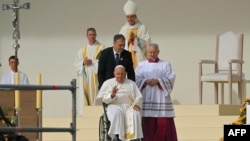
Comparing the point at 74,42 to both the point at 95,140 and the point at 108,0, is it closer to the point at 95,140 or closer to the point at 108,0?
the point at 108,0

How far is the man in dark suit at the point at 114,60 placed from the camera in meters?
12.0

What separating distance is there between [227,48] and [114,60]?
133 inches

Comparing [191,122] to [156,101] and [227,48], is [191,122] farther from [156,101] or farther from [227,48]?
[227,48]

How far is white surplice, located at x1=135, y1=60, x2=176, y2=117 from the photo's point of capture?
1212 cm

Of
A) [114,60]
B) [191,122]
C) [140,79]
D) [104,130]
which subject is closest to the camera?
[104,130]

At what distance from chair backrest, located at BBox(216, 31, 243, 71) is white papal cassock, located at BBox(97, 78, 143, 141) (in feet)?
10.8

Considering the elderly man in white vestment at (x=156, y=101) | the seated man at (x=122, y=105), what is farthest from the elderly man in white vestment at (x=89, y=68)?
the seated man at (x=122, y=105)

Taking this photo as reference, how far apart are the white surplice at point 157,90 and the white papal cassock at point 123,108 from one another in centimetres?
32

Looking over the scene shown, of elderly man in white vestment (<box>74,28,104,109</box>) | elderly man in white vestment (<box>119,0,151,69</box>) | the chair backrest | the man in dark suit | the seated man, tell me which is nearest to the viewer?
the seated man

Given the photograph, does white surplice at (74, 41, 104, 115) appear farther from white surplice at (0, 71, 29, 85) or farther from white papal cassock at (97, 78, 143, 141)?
white papal cassock at (97, 78, 143, 141)

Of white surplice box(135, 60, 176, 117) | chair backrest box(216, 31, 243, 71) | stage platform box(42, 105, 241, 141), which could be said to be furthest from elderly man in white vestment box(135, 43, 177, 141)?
chair backrest box(216, 31, 243, 71)

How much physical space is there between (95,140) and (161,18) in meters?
3.78

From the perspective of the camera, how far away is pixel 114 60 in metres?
12.1

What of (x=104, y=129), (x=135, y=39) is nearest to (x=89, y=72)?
(x=135, y=39)
